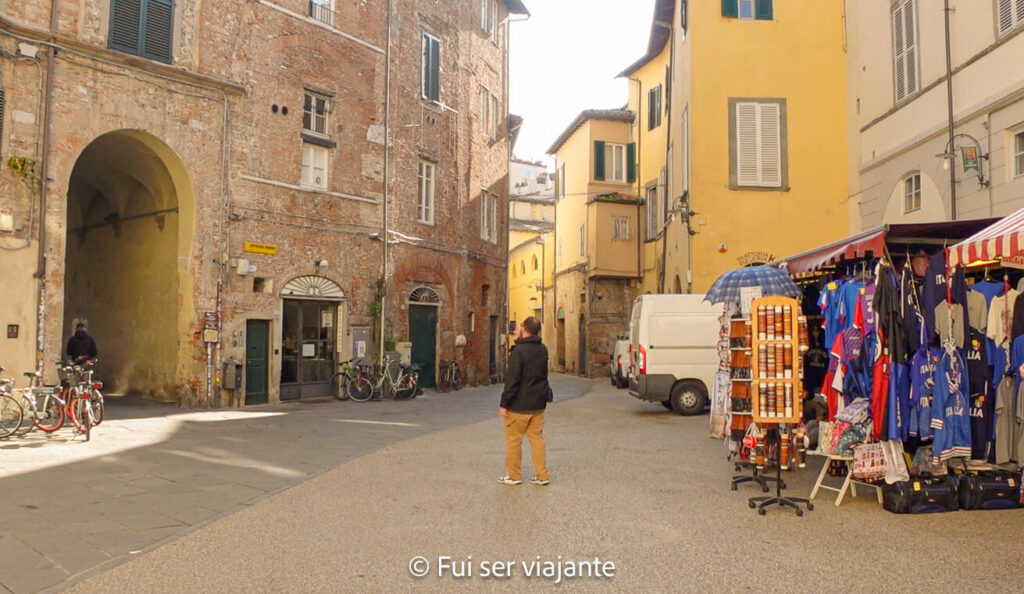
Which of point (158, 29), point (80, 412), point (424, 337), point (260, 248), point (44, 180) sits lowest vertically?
point (80, 412)

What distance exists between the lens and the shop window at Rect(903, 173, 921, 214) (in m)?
14.3

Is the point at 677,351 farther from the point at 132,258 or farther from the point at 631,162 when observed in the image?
the point at 631,162

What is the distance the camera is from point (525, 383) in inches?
306

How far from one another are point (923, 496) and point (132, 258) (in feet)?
54.4

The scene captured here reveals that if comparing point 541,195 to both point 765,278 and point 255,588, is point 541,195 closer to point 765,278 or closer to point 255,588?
point 765,278

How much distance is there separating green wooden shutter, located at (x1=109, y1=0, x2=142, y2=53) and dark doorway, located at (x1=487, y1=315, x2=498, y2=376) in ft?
46.1

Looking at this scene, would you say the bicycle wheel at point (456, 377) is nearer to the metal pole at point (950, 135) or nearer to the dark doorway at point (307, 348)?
the dark doorway at point (307, 348)

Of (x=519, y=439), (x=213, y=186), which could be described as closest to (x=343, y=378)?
(x=213, y=186)

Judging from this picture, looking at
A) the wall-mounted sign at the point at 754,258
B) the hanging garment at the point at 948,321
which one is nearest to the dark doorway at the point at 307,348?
the wall-mounted sign at the point at 754,258

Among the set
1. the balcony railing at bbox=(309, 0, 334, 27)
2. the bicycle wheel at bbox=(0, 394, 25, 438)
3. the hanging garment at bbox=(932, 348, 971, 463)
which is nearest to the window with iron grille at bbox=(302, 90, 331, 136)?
the balcony railing at bbox=(309, 0, 334, 27)

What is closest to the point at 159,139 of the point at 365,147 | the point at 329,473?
the point at 365,147

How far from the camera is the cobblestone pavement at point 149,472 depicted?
540cm

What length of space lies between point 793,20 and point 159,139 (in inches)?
584

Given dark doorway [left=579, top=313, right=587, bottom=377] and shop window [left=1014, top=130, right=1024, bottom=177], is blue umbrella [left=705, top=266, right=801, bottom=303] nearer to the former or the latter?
shop window [left=1014, top=130, right=1024, bottom=177]
